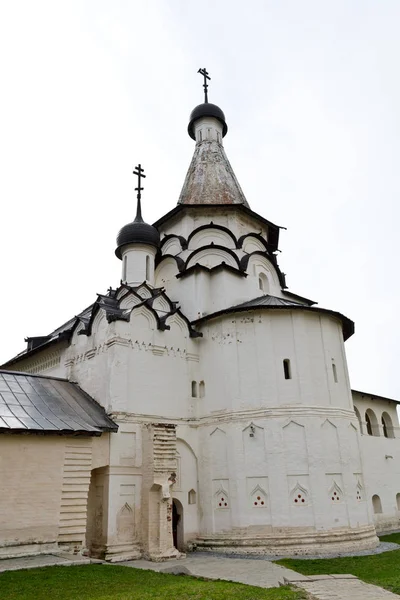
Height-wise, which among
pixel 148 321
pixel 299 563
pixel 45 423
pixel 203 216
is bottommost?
pixel 299 563

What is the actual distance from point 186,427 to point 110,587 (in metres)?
6.25

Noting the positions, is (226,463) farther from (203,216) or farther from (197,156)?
(197,156)

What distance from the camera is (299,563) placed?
9602 millimetres

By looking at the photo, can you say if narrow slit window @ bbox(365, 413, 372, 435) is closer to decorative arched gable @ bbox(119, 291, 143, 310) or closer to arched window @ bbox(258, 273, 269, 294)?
arched window @ bbox(258, 273, 269, 294)

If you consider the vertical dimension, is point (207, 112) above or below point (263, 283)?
above

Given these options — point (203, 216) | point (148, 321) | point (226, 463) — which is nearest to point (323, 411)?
point (226, 463)

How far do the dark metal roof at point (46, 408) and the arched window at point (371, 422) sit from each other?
36.3 ft

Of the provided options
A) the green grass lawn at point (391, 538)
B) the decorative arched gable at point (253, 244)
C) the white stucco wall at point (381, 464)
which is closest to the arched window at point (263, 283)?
the decorative arched gable at point (253, 244)

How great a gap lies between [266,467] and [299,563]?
2.43 metres

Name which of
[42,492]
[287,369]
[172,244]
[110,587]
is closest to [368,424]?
[287,369]

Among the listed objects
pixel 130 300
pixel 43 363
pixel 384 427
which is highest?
pixel 130 300

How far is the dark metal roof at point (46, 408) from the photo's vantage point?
961 centimetres

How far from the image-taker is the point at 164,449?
36.5ft

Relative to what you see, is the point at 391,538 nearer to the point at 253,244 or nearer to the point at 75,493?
the point at 75,493
